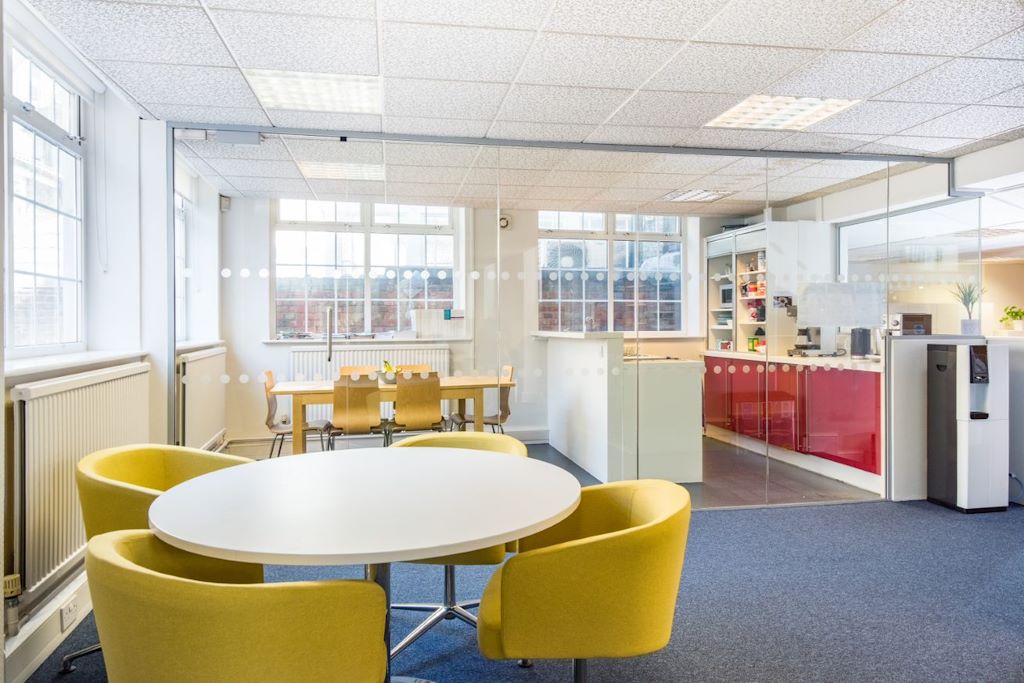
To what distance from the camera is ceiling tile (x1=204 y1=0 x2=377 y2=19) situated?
255 centimetres

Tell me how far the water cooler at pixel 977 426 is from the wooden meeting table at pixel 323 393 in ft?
11.1

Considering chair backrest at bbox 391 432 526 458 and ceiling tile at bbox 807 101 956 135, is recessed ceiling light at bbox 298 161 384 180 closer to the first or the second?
chair backrest at bbox 391 432 526 458

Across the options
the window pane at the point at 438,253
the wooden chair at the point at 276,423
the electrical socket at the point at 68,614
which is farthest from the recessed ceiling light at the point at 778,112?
the electrical socket at the point at 68,614

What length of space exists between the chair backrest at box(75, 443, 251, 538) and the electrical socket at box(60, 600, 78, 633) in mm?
547

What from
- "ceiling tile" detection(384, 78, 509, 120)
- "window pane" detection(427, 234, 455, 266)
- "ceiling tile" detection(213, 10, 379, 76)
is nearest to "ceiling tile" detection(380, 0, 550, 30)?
"ceiling tile" detection(213, 10, 379, 76)

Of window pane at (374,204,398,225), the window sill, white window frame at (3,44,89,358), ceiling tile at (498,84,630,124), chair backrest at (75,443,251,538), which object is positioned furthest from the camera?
window pane at (374,204,398,225)

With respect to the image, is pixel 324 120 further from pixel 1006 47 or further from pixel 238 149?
pixel 1006 47

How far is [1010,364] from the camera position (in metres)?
4.82

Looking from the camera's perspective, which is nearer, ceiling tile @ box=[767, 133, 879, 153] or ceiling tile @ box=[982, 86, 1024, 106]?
ceiling tile @ box=[982, 86, 1024, 106]

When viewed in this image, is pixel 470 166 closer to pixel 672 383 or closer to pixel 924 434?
pixel 672 383

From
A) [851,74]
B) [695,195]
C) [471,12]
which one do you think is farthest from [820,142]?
[471,12]

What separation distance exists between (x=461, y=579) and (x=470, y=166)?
289 cm

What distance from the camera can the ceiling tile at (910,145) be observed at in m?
4.40

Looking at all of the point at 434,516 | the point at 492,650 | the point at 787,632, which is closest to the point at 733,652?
the point at 787,632
